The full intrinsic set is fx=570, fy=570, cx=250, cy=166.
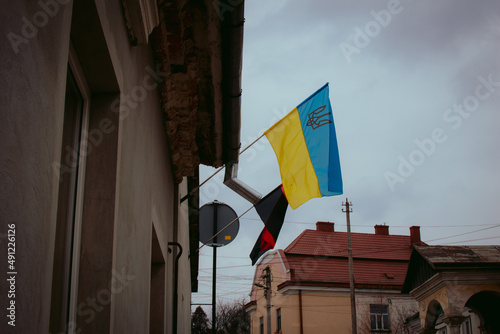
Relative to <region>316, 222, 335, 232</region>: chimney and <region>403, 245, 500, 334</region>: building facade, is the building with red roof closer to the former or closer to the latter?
<region>316, 222, 335, 232</region>: chimney

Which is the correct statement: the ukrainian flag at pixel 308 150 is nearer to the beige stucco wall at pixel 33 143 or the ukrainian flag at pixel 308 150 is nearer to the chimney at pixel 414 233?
the beige stucco wall at pixel 33 143

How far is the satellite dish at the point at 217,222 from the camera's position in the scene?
10.4m

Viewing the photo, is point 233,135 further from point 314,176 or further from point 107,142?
point 107,142

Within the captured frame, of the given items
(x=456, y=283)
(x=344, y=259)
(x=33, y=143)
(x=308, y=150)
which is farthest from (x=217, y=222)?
(x=344, y=259)

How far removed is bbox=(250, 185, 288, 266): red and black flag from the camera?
8.09 meters

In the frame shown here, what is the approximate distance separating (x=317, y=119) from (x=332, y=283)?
2789cm

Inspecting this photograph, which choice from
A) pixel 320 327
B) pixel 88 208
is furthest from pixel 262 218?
pixel 320 327

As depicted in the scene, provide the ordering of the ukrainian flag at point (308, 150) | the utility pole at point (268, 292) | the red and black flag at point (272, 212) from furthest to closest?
the utility pole at point (268, 292), the red and black flag at point (272, 212), the ukrainian flag at point (308, 150)

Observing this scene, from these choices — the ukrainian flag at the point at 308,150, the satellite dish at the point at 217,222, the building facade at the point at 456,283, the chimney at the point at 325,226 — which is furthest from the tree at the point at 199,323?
the ukrainian flag at the point at 308,150

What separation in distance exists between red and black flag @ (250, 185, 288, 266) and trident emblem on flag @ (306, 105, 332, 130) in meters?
1.09

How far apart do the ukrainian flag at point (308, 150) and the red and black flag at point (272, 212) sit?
50 centimetres

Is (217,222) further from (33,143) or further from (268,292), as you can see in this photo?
(268,292)

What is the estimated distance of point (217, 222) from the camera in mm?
10477

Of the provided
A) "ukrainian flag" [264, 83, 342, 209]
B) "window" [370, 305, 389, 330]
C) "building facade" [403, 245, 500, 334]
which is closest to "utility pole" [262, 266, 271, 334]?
"window" [370, 305, 389, 330]
